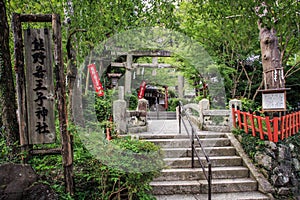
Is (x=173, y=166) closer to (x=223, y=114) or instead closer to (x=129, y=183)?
(x=129, y=183)

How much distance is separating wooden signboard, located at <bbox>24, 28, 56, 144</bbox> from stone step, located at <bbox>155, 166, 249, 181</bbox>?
2.60 meters

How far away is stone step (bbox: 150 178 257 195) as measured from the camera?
461 centimetres

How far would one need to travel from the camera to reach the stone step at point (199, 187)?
15.1 feet

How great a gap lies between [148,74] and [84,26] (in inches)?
496

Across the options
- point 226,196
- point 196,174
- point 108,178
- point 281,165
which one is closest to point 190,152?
point 196,174

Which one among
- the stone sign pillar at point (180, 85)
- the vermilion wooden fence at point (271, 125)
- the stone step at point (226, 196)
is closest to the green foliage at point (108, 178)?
the stone step at point (226, 196)

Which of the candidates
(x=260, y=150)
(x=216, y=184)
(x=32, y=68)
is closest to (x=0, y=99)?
(x=32, y=68)

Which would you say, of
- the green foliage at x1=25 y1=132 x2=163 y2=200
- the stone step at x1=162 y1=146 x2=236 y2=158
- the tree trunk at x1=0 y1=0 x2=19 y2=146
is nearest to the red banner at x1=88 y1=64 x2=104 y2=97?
the stone step at x1=162 y1=146 x2=236 y2=158

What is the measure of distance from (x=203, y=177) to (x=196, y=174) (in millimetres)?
162

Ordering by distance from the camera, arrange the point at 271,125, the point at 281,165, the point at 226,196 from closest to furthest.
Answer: the point at 226,196 < the point at 281,165 < the point at 271,125

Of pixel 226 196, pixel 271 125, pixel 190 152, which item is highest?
pixel 271 125

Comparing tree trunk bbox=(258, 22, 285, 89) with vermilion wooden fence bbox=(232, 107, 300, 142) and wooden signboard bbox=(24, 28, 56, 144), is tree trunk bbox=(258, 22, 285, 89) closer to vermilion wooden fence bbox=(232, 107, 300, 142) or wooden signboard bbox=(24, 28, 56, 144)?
vermilion wooden fence bbox=(232, 107, 300, 142)

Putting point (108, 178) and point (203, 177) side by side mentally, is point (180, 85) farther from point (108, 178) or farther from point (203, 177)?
point (108, 178)

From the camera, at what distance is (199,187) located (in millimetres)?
4621
